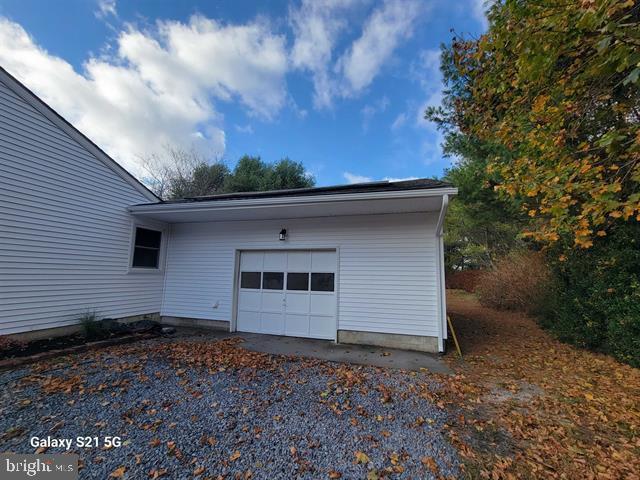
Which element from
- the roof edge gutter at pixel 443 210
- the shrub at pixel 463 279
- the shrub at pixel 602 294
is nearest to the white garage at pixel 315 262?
the roof edge gutter at pixel 443 210

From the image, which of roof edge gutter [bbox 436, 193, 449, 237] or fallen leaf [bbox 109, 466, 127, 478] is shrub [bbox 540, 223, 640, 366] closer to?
roof edge gutter [bbox 436, 193, 449, 237]

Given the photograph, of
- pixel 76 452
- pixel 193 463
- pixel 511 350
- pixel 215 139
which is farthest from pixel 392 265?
pixel 215 139

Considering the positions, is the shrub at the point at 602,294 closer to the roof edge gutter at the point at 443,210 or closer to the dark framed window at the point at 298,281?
the roof edge gutter at the point at 443,210

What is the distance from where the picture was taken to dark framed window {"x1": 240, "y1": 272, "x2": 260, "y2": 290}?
25.3 ft

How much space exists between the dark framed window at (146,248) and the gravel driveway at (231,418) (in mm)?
3529

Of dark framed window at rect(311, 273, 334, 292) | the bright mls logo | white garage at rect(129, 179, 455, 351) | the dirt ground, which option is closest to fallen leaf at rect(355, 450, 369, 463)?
the dirt ground

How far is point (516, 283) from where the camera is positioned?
35.1 ft

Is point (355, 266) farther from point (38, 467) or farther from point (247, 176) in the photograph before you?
point (247, 176)

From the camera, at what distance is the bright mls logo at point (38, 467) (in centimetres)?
219

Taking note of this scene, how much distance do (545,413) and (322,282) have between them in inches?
184

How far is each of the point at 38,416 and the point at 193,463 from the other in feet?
6.63

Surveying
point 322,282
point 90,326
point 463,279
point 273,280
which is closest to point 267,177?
point 273,280

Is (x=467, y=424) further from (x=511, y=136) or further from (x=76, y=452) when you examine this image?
(x=511, y=136)

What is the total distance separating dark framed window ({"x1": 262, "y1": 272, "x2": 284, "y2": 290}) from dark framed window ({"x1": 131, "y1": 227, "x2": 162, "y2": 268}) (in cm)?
349
